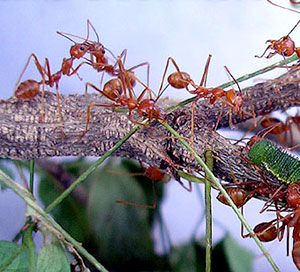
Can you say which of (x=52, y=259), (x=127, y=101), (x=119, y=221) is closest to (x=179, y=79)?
(x=127, y=101)

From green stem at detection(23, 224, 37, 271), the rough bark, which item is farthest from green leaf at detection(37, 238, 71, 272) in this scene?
the rough bark

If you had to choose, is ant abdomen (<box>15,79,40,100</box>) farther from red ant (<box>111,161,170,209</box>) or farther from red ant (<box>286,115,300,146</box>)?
red ant (<box>286,115,300,146</box>)

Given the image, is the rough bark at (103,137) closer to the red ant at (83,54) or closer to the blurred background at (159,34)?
the red ant at (83,54)

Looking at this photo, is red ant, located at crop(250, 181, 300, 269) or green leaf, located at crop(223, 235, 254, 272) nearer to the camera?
red ant, located at crop(250, 181, 300, 269)

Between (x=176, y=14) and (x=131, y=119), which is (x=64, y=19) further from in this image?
(x=131, y=119)

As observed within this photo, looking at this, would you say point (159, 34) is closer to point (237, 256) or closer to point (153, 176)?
point (153, 176)
